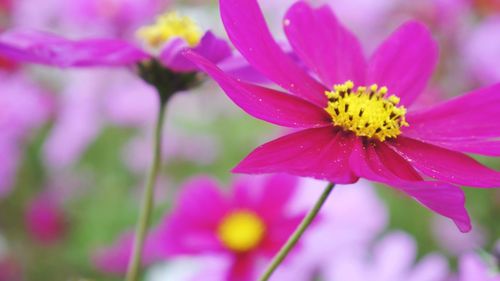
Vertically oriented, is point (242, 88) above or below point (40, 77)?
above

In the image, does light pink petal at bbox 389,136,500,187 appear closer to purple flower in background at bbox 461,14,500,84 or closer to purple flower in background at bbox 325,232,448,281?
purple flower in background at bbox 325,232,448,281

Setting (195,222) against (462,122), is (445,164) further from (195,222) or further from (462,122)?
(195,222)

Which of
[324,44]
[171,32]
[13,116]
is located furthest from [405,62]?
[13,116]

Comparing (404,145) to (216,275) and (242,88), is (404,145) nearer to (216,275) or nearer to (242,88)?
(242,88)

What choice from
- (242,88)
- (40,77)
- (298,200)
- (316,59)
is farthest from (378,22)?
(242,88)

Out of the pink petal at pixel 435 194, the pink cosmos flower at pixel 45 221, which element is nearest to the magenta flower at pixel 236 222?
the pink petal at pixel 435 194

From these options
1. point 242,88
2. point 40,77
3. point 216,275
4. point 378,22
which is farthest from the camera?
point 40,77
